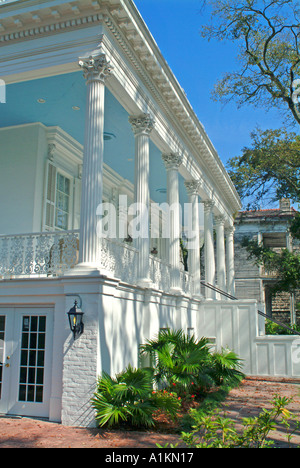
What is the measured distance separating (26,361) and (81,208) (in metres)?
3.15

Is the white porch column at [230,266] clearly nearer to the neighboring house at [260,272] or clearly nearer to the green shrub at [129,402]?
the neighboring house at [260,272]

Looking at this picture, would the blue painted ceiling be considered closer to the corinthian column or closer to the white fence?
the white fence

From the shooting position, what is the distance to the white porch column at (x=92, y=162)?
7.84 m

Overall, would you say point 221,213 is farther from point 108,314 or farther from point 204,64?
point 108,314

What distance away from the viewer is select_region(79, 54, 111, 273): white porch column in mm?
7844

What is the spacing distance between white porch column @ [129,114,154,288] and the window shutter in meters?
2.80

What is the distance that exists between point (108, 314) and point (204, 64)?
7.54 meters

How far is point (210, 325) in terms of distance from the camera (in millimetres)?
15039

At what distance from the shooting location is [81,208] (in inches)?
319

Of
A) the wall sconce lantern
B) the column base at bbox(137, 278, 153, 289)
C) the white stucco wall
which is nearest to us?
the wall sconce lantern

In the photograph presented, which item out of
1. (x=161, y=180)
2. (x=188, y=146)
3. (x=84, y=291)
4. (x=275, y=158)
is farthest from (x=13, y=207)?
(x=275, y=158)

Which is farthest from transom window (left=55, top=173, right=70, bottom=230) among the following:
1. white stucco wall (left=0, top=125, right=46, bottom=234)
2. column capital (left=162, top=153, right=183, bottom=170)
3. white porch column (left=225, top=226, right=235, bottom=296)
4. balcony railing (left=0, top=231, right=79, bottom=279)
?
white porch column (left=225, top=226, right=235, bottom=296)
